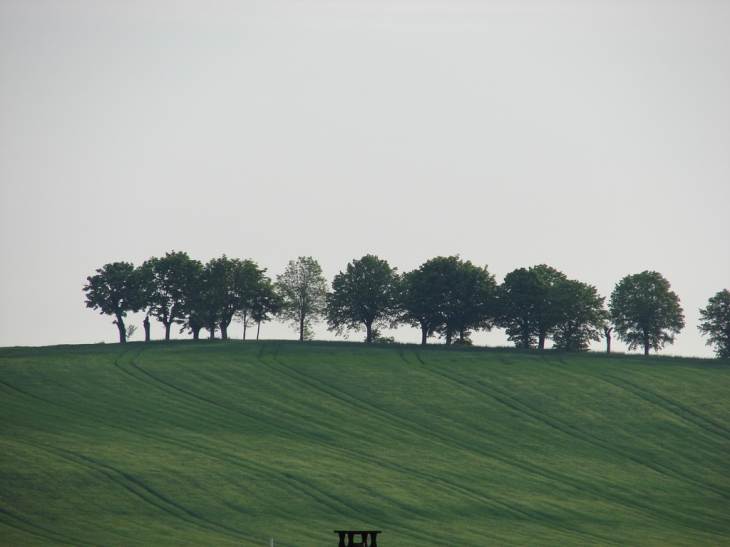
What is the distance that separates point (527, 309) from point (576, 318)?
5.66 meters

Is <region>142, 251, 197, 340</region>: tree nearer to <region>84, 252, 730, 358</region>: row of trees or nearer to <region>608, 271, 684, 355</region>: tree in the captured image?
<region>84, 252, 730, 358</region>: row of trees

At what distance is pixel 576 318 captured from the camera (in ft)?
336

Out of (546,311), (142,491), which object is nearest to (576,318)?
(546,311)

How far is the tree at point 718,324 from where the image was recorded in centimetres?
10562

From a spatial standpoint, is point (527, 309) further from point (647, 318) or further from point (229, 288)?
point (229, 288)

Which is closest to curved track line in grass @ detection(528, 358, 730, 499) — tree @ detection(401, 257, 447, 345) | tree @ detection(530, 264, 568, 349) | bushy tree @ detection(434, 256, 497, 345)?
tree @ detection(530, 264, 568, 349)

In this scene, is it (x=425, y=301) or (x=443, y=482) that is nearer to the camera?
(x=443, y=482)

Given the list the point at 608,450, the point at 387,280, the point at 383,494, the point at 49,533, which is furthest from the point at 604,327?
the point at 49,533

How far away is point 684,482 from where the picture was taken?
65.1 meters

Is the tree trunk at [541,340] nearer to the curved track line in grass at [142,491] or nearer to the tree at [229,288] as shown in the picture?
the tree at [229,288]

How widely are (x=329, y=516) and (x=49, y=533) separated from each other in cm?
1610

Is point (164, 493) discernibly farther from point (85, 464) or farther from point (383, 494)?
point (383, 494)

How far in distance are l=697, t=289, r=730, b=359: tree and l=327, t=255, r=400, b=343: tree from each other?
37062 millimetres

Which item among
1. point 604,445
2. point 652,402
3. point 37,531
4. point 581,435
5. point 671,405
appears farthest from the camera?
point 652,402
